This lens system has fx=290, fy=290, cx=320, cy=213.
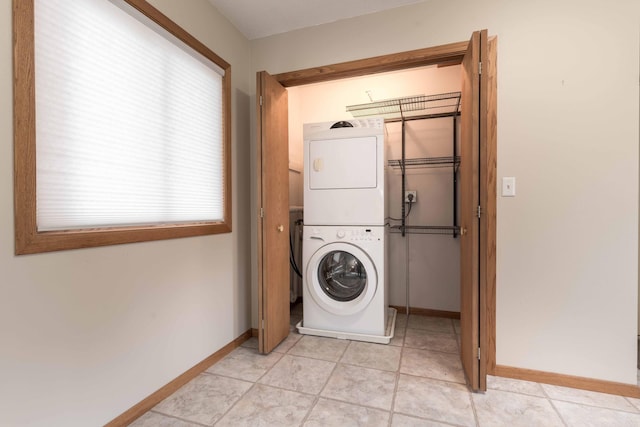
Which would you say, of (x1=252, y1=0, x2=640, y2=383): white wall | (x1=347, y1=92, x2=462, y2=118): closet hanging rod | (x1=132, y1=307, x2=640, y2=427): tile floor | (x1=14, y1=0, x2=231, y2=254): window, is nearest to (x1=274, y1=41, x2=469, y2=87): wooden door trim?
(x1=252, y1=0, x2=640, y2=383): white wall

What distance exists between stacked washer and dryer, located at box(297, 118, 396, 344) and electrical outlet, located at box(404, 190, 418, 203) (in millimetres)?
679

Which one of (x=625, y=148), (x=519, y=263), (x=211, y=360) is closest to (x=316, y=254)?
(x=211, y=360)

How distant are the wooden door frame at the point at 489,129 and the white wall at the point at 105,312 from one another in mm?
938

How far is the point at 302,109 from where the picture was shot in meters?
3.24

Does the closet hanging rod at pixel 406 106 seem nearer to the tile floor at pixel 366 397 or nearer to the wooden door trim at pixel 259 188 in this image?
the wooden door trim at pixel 259 188

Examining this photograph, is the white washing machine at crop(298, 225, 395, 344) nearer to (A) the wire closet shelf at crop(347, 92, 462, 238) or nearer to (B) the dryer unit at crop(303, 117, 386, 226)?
(B) the dryer unit at crop(303, 117, 386, 226)

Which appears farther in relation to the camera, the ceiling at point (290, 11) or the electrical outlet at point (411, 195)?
the electrical outlet at point (411, 195)

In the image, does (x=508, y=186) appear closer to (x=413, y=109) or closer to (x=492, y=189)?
(x=492, y=189)

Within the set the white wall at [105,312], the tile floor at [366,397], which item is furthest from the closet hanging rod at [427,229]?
the white wall at [105,312]

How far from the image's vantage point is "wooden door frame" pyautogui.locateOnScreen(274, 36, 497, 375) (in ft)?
5.03

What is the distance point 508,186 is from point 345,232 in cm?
110

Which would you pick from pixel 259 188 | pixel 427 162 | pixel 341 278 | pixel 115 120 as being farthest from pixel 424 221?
pixel 115 120

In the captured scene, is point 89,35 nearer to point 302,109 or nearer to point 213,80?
point 213,80

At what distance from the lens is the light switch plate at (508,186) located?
1684 millimetres
